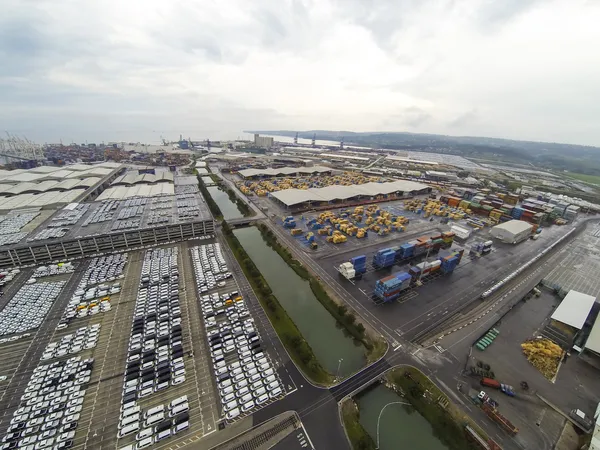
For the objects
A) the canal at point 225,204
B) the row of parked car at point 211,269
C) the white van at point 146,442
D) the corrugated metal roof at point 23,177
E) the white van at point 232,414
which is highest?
the corrugated metal roof at point 23,177

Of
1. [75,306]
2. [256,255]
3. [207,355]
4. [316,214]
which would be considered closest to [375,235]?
[316,214]

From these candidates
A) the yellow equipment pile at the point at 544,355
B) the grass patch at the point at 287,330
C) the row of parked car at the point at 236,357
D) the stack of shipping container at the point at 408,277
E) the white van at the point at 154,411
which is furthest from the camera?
the stack of shipping container at the point at 408,277

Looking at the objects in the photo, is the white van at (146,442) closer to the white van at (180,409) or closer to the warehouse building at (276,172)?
the white van at (180,409)

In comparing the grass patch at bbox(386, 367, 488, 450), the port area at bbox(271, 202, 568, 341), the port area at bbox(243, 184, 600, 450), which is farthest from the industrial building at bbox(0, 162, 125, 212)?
the grass patch at bbox(386, 367, 488, 450)

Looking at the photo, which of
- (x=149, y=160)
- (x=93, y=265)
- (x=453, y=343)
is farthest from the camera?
(x=149, y=160)

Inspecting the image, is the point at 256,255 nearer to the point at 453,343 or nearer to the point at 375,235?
the point at 375,235

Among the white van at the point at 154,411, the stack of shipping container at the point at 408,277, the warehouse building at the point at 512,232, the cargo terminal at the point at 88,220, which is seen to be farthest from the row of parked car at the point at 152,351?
the warehouse building at the point at 512,232
